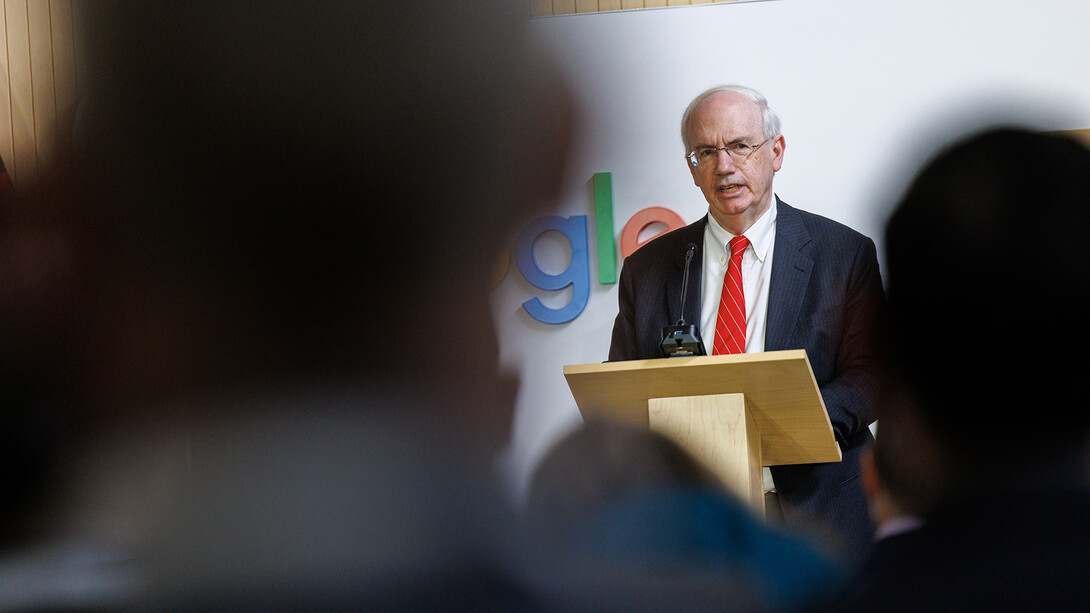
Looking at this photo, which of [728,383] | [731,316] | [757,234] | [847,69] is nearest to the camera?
[728,383]

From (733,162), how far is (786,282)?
0.61 m

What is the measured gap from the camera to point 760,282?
313cm

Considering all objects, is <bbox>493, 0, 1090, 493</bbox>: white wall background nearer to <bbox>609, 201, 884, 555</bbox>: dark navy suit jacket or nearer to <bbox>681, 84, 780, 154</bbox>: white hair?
<bbox>681, 84, 780, 154</bbox>: white hair

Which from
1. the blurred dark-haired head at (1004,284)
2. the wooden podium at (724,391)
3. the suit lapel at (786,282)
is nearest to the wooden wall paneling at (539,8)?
the blurred dark-haired head at (1004,284)

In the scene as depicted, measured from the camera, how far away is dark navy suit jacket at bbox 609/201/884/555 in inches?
101

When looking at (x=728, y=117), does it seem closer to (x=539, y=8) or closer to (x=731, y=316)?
(x=731, y=316)

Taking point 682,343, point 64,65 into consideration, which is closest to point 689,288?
point 682,343

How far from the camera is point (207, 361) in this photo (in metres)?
0.35

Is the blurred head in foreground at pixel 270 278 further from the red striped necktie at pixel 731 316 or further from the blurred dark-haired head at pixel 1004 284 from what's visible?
the red striped necktie at pixel 731 316

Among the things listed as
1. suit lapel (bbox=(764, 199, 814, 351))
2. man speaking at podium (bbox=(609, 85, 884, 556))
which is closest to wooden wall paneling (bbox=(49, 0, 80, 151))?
man speaking at podium (bbox=(609, 85, 884, 556))

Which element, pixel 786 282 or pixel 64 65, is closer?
pixel 64 65

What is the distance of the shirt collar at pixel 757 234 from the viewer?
3.25 metres

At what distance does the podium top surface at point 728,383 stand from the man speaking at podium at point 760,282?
0.34 meters

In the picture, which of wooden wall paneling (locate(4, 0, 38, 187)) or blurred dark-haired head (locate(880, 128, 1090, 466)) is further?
blurred dark-haired head (locate(880, 128, 1090, 466))
